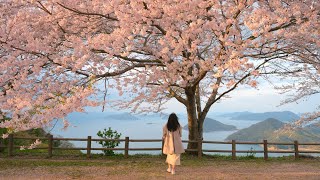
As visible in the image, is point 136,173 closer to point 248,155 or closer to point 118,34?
point 118,34

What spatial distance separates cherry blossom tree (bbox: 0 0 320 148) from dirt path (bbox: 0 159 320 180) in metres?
1.84

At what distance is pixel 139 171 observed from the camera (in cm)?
1162

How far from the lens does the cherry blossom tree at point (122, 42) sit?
958cm

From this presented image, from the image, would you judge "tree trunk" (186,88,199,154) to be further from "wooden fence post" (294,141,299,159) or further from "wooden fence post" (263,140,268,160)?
"wooden fence post" (294,141,299,159)

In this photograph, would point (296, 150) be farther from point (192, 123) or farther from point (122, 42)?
point (122, 42)

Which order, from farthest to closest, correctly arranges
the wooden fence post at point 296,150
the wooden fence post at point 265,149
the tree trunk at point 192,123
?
1. the wooden fence post at point 296,150
2. the wooden fence post at point 265,149
3. the tree trunk at point 192,123

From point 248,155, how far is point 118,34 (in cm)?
1035

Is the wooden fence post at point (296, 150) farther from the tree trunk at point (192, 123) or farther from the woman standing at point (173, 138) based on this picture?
the woman standing at point (173, 138)

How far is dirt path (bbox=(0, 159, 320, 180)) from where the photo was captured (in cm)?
1086

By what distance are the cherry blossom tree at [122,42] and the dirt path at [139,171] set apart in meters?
1.84

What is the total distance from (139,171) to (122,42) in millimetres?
4602

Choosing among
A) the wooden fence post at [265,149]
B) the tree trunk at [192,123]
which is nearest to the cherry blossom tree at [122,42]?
the tree trunk at [192,123]

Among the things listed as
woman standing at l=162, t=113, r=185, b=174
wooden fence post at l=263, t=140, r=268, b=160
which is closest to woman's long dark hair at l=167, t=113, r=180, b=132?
woman standing at l=162, t=113, r=185, b=174

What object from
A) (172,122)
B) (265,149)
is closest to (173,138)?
(172,122)
